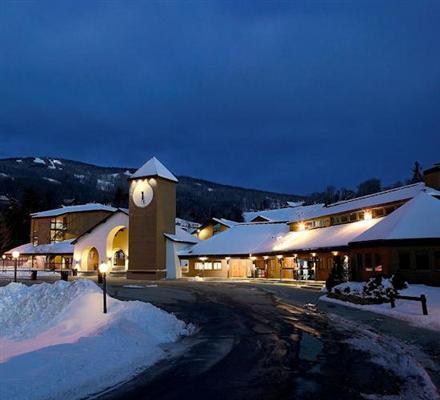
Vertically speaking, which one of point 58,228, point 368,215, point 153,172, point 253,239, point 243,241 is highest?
point 153,172

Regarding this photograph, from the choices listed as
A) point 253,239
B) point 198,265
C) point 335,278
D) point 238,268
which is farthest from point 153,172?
point 335,278

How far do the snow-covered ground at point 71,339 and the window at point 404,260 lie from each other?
19.2 metres

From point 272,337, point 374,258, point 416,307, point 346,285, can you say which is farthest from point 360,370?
point 374,258

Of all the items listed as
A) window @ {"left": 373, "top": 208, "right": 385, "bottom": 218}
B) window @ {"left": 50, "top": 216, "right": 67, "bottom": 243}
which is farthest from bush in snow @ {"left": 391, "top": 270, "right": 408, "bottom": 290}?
window @ {"left": 50, "top": 216, "right": 67, "bottom": 243}

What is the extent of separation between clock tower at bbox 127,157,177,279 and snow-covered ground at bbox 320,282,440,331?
113 ft

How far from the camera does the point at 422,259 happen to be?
103 ft

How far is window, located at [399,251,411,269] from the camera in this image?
1257 inches

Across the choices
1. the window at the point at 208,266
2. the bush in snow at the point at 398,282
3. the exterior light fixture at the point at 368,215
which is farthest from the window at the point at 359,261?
the window at the point at 208,266

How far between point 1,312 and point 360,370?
1755cm

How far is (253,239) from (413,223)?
1113 inches

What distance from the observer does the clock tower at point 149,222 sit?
2431 inches

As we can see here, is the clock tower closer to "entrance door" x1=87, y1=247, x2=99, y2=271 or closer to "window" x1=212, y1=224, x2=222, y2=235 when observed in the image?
"window" x1=212, y1=224, x2=222, y2=235

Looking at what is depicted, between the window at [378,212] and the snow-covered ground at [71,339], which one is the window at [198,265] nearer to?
the window at [378,212]

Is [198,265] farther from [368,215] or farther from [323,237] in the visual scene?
[368,215]
